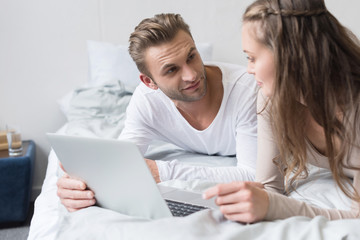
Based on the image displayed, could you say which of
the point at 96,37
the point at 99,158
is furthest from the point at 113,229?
the point at 96,37

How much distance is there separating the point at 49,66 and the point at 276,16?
2.08 m

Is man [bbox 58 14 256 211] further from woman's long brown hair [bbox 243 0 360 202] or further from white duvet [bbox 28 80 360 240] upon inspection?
woman's long brown hair [bbox 243 0 360 202]

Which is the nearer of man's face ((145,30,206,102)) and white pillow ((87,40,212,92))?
man's face ((145,30,206,102))

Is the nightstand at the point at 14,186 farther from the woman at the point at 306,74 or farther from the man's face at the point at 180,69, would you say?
the woman at the point at 306,74

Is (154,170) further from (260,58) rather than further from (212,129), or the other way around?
(260,58)

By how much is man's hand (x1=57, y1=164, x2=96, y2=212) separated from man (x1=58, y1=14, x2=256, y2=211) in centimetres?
40

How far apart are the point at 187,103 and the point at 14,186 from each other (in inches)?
49.0

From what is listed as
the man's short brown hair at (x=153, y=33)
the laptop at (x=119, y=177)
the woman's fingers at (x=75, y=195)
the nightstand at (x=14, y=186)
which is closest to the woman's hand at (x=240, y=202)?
the laptop at (x=119, y=177)

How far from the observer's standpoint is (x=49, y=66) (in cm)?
287

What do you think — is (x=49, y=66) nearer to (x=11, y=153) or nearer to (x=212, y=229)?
(x=11, y=153)

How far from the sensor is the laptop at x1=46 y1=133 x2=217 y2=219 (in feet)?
3.13

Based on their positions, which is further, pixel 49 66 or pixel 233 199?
pixel 49 66

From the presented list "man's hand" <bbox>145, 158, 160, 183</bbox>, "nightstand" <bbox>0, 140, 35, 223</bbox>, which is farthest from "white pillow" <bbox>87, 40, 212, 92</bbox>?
"man's hand" <bbox>145, 158, 160, 183</bbox>

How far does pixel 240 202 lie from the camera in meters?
0.95
